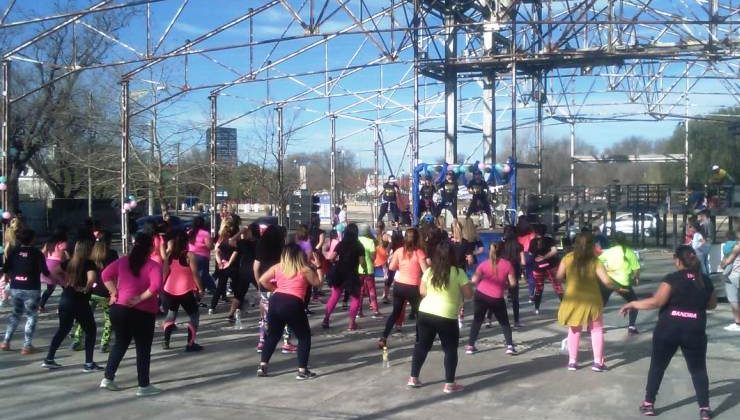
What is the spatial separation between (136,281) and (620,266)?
235 inches

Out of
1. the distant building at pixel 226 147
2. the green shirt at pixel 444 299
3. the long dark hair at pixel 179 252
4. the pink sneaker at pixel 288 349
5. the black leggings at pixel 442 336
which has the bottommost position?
the pink sneaker at pixel 288 349

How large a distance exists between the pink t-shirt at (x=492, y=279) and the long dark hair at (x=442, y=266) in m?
1.57

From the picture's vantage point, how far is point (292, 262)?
7.56 meters

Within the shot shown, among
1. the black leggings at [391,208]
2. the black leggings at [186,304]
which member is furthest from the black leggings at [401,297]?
the black leggings at [391,208]

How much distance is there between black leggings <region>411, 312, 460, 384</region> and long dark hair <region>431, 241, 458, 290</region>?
32 cm

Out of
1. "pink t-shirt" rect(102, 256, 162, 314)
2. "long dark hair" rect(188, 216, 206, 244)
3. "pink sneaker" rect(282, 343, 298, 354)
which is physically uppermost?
"long dark hair" rect(188, 216, 206, 244)

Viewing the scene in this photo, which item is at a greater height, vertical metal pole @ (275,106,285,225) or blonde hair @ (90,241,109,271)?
vertical metal pole @ (275,106,285,225)

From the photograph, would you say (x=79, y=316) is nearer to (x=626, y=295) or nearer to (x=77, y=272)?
(x=77, y=272)

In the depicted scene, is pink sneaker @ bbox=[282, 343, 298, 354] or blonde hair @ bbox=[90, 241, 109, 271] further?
pink sneaker @ bbox=[282, 343, 298, 354]

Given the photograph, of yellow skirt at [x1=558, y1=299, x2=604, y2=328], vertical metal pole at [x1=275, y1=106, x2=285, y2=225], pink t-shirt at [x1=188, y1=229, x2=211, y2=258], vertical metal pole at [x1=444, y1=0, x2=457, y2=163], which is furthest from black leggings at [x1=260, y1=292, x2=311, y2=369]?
vertical metal pole at [x1=444, y1=0, x2=457, y2=163]

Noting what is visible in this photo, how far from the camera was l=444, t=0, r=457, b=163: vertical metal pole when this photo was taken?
22.8 m

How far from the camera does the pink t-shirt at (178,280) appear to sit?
888cm

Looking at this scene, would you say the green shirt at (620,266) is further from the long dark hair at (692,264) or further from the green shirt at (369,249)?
the green shirt at (369,249)

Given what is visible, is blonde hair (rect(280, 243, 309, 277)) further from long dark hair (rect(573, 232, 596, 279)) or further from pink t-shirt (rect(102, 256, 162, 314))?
long dark hair (rect(573, 232, 596, 279))
